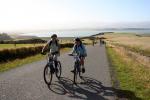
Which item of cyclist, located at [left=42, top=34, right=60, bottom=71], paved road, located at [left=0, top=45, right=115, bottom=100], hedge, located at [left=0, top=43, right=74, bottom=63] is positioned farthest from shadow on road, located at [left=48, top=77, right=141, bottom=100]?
hedge, located at [left=0, top=43, right=74, bottom=63]

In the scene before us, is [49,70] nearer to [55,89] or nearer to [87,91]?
[55,89]

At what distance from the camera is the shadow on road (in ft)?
35.5

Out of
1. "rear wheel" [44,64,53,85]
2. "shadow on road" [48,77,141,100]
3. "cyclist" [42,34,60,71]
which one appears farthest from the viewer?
"cyclist" [42,34,60,71]

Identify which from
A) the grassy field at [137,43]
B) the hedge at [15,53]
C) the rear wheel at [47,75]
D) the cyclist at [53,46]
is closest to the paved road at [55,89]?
the rear wheel at [47,75]

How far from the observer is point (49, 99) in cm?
1021

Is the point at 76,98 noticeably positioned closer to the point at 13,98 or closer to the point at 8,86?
the point at 13,98

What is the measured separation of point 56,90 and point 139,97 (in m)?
3.08

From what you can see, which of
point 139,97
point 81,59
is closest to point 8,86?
point 81,59

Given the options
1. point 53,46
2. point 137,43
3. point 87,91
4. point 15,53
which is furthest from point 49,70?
point 137,43

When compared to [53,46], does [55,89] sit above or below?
below

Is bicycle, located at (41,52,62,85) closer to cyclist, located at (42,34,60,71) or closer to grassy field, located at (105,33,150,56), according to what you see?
cyclist, located at (42,34,60,71)

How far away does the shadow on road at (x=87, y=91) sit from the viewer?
1083cm

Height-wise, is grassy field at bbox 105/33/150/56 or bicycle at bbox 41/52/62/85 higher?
bicycle at bbox 41/52/62/85

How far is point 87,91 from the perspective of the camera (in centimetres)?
1170
